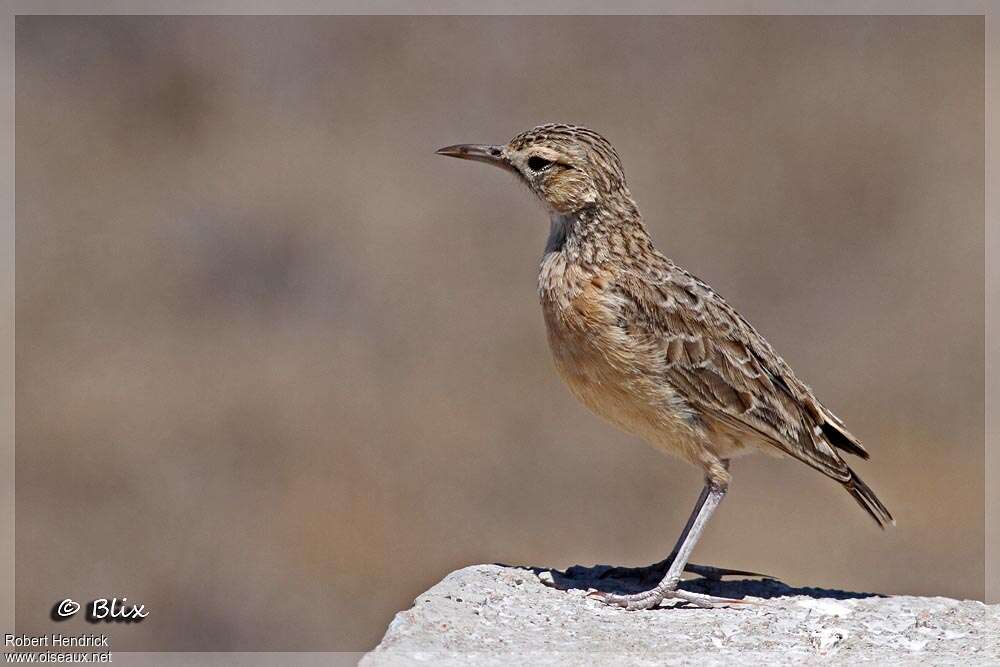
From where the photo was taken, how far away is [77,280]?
23562mm

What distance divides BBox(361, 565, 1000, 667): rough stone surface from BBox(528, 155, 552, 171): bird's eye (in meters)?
2.41

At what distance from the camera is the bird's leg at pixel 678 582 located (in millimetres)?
9539

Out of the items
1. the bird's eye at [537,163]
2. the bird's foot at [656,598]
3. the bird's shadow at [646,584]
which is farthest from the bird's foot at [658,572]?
the bird's eye at [537,163]

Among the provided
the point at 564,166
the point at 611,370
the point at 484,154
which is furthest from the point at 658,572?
the point at 484,154

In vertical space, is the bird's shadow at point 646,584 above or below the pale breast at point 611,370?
below

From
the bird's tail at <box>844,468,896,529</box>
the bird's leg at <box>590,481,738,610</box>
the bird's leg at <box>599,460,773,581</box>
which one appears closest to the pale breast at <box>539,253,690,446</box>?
the bird's leg at <box>590,481,738,610</box>

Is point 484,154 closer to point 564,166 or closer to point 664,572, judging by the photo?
point 564,166

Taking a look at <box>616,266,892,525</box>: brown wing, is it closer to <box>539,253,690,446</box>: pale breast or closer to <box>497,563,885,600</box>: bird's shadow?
<box>539,253,690,446</box>: pale breast

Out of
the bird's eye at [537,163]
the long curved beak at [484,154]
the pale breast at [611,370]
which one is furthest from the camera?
the long curved beak at [484,154]

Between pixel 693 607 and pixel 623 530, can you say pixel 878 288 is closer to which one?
pixel 623 530

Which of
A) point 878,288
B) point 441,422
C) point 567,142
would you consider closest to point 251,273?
point 441,422

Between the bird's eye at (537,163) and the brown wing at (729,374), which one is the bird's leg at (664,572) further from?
the bird's eye at (537,163)

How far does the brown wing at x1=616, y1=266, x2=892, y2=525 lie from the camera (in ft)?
32.1

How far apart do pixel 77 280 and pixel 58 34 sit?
420 cm
